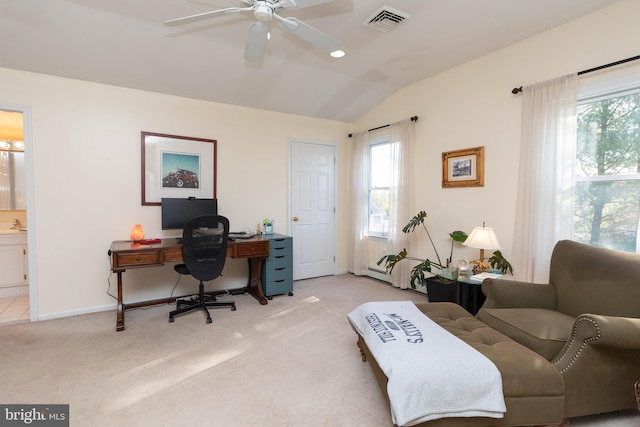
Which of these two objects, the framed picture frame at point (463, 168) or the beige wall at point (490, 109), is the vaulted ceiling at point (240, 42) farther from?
the framed picture frame at point (463, 168)

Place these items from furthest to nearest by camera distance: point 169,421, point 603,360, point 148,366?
point 148,366
point 169,421
point 603,360

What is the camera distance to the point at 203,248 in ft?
9.93

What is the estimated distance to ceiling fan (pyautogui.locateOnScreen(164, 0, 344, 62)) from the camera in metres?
1.86

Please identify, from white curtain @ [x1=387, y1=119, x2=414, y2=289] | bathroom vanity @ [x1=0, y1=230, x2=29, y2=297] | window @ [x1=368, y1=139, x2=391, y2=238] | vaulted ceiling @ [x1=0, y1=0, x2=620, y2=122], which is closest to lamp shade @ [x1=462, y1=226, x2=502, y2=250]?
white curtain @ [x1=387, y1=119, x2=414, y2=289]

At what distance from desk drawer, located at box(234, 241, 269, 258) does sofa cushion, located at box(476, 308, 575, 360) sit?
234 cm

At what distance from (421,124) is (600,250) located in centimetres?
239

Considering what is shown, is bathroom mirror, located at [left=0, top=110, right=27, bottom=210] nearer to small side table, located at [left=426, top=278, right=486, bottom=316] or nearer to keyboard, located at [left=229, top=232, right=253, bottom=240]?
keyboard, located at [left=229, top=232, right=253, bottom=240]

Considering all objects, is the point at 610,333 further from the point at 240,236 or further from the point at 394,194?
the point at 240,236

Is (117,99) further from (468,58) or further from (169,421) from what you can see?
(468,58)

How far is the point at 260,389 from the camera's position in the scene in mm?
1949

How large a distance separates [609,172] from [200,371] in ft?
11.6

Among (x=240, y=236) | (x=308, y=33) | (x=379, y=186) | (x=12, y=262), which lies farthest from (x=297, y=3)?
(x=12, y=262)

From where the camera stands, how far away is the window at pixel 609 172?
2281mm

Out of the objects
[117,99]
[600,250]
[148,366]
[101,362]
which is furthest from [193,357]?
[600,250]
